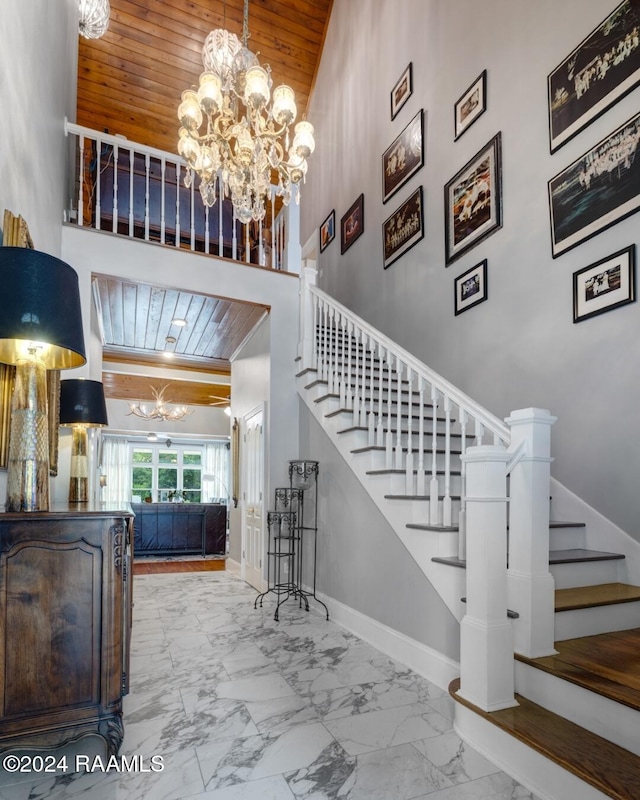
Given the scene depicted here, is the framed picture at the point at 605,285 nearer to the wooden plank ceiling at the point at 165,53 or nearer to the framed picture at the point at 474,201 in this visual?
the framed picture at the point at 474,201

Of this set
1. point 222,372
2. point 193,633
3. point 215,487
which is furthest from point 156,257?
point 215,487

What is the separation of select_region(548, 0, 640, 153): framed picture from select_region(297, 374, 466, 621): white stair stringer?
2.54 meters

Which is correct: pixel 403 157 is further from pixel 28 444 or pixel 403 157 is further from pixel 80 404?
pixel 28 444

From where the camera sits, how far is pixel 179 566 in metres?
7.33

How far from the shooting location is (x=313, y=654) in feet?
10.8

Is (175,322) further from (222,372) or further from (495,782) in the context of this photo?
(495,782)

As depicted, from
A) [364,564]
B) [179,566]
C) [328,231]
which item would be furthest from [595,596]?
[328,231]

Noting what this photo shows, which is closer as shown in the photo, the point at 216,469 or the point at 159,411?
the point at 159,411

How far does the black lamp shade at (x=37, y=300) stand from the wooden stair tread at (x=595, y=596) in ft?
7.98

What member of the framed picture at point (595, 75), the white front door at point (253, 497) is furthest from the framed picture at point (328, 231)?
the framed picture at point (595, 75)

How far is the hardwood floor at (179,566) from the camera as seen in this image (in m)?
6.84

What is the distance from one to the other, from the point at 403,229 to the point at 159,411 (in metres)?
6.55

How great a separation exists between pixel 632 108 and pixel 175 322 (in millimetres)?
4710

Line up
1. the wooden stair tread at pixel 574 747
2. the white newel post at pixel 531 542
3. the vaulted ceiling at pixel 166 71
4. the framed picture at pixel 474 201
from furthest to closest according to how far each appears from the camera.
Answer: the vaulted ceiling at pixel 166 71
the framed picture at pixel 474 201
the white newel post at pixel 531 542
the wooden stair tread at pixel 574 747
